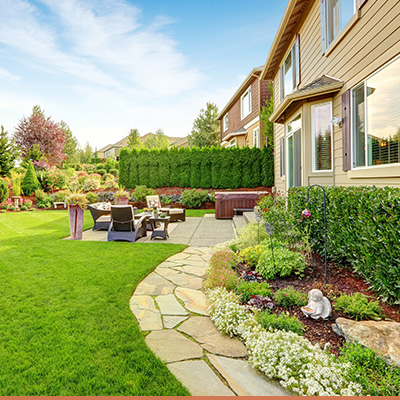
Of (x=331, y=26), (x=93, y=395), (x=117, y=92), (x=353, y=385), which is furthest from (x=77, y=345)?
(x=117, y=92)

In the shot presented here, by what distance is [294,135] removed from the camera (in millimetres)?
7812

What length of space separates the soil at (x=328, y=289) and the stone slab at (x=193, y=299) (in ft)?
2.88

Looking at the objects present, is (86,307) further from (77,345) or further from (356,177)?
(356,177)

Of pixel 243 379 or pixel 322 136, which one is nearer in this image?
pixel 243 379

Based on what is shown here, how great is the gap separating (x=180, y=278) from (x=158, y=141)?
30661 millimetres

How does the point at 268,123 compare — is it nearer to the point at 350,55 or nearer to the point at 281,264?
the point at 350,55

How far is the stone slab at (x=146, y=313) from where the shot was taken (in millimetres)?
3053

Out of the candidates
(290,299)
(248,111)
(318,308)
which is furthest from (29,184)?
(318,308)

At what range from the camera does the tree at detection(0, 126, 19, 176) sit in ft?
66.1

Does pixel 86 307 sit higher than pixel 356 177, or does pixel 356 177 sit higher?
pixel 356 177

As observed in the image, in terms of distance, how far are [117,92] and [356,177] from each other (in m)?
14.1

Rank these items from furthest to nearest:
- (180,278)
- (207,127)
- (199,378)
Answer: (207,127) < (180,278) < (199,378)

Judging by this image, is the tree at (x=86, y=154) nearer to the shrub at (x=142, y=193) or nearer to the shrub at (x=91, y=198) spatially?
the shrub at (x=91, y=198)

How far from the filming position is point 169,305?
142 inches
